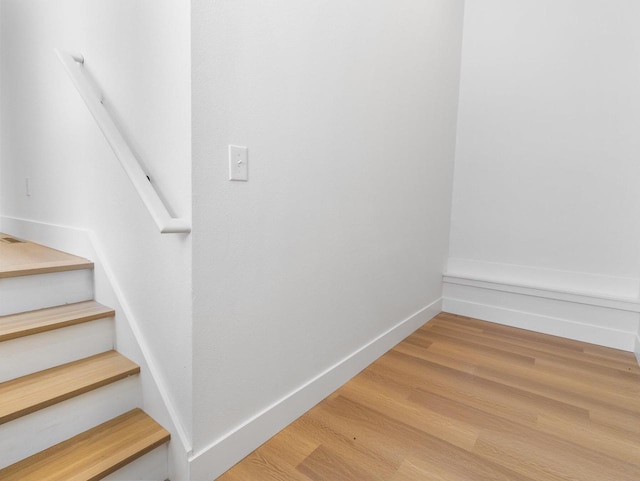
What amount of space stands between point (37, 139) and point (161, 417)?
186 centimetres

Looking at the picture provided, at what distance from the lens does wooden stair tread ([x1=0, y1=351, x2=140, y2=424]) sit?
1086mm

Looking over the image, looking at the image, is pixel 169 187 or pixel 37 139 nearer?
pixel 169 187

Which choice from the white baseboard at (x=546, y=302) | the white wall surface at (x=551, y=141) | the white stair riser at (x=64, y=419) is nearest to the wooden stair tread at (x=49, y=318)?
the white stair riser at (x=64, y=419)

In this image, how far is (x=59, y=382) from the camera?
4.01 ft

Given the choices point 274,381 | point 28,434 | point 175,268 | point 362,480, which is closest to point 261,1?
point 175,268

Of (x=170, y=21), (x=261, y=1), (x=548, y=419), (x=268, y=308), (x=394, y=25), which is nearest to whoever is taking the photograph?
(x=170, y=21)

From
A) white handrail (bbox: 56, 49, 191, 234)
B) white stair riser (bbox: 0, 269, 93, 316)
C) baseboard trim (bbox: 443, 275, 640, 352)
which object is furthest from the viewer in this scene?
baseboard trim (bbox: 443, 275, 640, 352)

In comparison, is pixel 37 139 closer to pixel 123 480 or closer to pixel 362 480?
pixel 123 480

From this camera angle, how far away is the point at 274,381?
1443 mm

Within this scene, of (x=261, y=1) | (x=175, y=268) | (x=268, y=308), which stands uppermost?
(x=261, y=1)

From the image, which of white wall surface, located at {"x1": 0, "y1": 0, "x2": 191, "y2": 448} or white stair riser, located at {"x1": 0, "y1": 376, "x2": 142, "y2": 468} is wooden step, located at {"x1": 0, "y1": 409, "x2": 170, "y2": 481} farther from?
white wall surface, located at {"x1": 0, "y1": 0, "x2": 191, "y2": 448}

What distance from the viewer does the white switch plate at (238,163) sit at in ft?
3.83

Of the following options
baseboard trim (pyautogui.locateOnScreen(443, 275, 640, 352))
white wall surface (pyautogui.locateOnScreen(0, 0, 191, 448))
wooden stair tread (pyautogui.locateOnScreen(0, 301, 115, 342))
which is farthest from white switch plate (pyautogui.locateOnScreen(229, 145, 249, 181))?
baseboard trim (pyautogui.locateOnScreen(443, 275, 640, 352))

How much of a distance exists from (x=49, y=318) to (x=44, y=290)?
21cm
